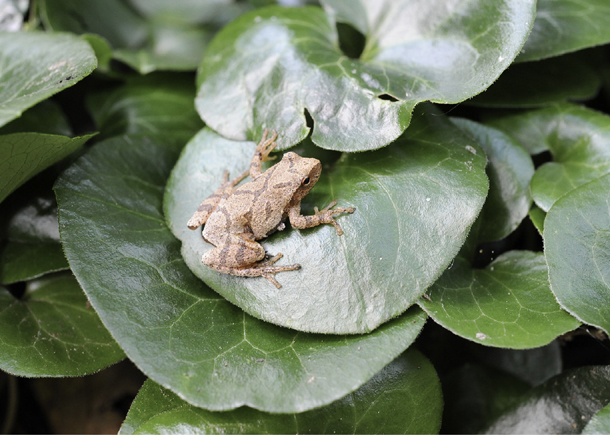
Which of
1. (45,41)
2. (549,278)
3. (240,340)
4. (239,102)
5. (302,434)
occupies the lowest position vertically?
(302,434)

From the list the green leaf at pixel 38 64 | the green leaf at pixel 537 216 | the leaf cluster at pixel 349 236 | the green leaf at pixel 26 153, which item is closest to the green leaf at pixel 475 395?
the leaf cluster at pixel 349 236

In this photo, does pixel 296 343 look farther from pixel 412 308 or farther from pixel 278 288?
pixel 412 308

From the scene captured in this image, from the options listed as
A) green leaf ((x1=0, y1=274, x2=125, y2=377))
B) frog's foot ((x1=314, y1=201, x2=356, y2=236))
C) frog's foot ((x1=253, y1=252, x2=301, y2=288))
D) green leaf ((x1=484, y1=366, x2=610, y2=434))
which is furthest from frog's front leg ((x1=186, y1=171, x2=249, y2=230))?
green leaf ((x1=484, y1=366, x2=610, y2=434))

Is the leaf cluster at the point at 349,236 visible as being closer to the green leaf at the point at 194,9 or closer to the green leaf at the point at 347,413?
the green leaf at the point at 347,413

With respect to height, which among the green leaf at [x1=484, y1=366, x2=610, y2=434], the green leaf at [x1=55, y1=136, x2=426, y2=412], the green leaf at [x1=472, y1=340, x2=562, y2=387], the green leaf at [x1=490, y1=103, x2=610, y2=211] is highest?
the green leaf at [x1=490, y1=103, x2=610, y2=211]

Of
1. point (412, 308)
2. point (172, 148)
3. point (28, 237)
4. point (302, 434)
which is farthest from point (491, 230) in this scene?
point (28, 237)

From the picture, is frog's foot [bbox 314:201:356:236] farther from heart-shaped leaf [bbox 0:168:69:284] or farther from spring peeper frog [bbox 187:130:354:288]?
heart-shaped leaf [bbox 0:168:69:284]

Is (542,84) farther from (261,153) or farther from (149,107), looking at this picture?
(149,107)
